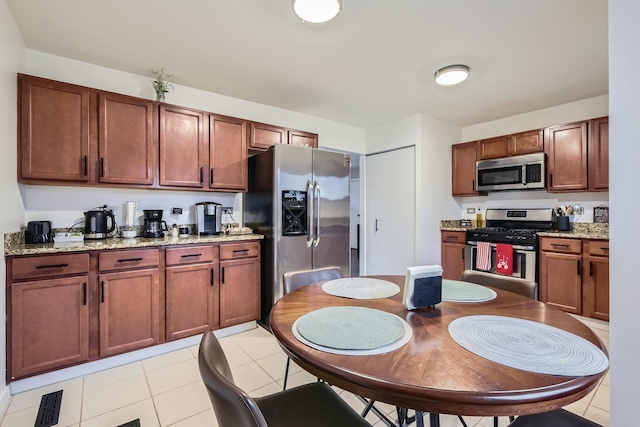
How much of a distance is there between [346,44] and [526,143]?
2.81m

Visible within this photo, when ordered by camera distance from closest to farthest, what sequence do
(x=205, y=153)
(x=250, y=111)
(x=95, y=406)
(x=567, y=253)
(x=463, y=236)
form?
(x=95, y=406) → (x=205, y=153) → (x=567, y=253) → (x=250, y=111) → (x=463, y=236)

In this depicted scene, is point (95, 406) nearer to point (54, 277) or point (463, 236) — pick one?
point (54, 277)

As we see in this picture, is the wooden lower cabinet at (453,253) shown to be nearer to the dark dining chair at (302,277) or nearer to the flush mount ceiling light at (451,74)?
the flush mount ceiling light at (451,74)

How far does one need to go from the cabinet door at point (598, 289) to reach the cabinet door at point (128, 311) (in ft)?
13.8

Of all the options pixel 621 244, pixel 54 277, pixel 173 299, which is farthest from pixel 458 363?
pixel 54 277

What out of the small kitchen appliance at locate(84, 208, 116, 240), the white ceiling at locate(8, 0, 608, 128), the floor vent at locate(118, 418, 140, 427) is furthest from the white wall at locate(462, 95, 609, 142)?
the floor vent at locate(118, 418, 140, 427)

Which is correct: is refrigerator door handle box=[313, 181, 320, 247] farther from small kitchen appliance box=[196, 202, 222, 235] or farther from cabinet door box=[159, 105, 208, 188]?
cabinet door box=[159, 105, 208, 188]

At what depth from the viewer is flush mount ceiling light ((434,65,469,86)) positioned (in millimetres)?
2574

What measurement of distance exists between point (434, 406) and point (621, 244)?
631 millimetres

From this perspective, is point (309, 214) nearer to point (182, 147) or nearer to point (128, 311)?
point (182, 147)

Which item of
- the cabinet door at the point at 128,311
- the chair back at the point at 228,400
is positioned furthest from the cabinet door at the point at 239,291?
the chair back at the point at 228,400

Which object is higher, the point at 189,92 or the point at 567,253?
the point at 189,92

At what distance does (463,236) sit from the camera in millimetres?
3898

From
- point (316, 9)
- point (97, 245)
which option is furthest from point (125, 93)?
point (316, 9)
